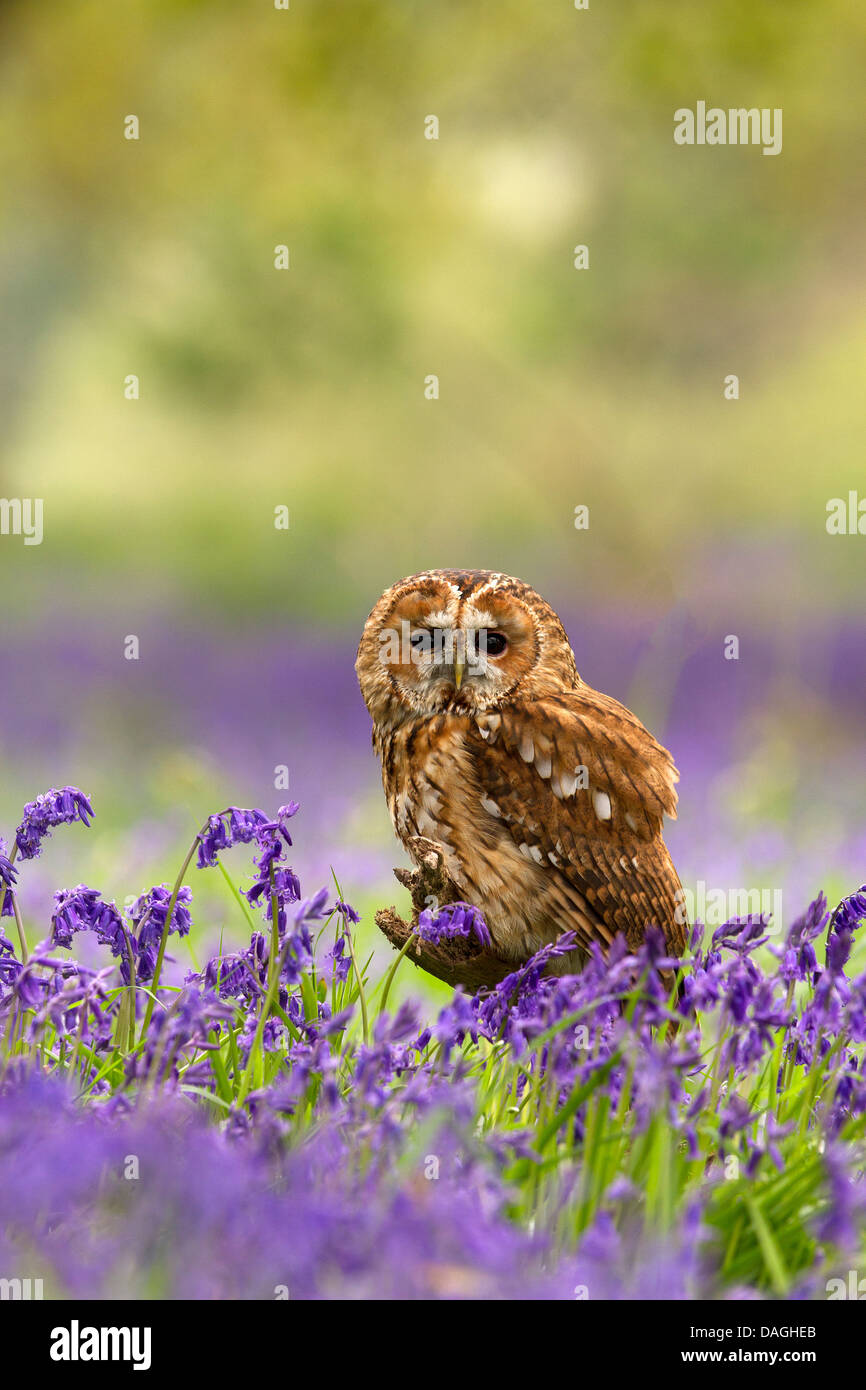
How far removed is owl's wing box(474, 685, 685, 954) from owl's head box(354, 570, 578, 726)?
0.08m

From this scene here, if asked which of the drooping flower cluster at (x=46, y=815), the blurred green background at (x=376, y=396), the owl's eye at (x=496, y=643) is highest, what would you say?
the blurred green background at (x=376, y=396)

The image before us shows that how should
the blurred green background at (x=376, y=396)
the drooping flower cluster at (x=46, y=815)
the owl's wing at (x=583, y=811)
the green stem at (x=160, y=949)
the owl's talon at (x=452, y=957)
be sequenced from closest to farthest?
the green stem at (x=160, y=949) < the drooping flower cluster at (x=46, y=815) < the owl's talon at (x=452, y=957) < the owl's wing at (x=583, y=811) < the blurred green background at (x=376, y=396)

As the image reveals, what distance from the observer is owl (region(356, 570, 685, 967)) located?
2.71m

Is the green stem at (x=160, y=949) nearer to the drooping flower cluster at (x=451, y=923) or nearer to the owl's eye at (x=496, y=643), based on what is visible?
the drooping flower cluster at (x=451, y=923)

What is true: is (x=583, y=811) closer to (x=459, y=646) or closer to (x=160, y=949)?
(x=459, y=646)

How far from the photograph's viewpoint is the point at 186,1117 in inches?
72.4

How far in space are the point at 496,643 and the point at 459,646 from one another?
0.12 m

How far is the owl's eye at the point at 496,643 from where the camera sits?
2.87 metres

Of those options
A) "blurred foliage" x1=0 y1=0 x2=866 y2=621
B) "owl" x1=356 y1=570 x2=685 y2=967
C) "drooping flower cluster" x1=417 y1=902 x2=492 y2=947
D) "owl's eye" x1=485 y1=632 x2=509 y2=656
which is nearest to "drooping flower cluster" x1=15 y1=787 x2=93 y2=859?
"drooping flower cluster" x1=417 y1=902 x2=492 y2=947

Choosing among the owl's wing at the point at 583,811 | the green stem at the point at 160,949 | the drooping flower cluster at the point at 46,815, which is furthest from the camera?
the owl's wing at the point at 583,811

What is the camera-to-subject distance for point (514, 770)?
274 centimetres

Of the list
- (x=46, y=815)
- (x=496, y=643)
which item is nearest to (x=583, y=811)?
(x=496, y=643)

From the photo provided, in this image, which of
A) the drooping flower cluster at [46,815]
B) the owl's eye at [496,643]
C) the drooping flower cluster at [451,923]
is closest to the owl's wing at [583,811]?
the owl's eye at [496,643]
